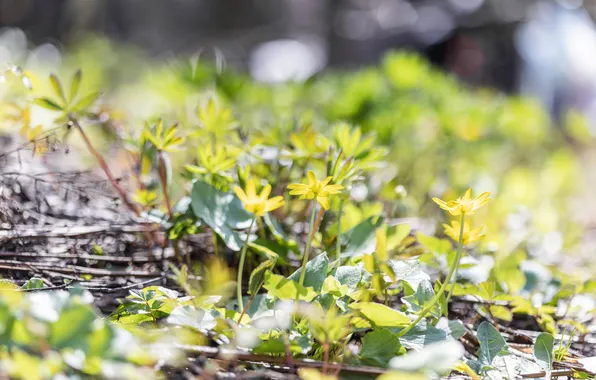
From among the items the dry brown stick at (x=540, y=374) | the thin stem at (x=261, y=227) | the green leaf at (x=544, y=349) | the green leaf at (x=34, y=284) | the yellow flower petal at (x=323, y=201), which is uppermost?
the yellow flower petal at (x=323, y=201)

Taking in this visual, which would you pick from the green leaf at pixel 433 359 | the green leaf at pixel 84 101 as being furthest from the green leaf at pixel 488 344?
the green leaf at pixel 84 101

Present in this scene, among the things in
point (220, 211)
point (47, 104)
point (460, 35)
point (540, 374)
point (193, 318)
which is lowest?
point (540, 374)

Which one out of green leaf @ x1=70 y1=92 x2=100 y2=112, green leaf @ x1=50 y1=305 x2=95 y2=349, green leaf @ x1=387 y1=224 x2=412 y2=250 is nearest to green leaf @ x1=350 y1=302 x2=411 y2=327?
green leaf @ x1=387 y1=224 x2=412 y2=250

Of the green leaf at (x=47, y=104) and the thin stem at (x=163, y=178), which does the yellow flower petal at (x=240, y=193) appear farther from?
the green leaf at (x=47, y=104)

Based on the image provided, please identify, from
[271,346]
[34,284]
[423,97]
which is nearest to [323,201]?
[271,346]

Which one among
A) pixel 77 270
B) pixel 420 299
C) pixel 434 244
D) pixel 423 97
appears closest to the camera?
pixel 420 299

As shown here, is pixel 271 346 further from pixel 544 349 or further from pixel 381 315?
pixel 544 349

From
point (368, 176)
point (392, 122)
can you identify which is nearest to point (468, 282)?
point (368, 176)
